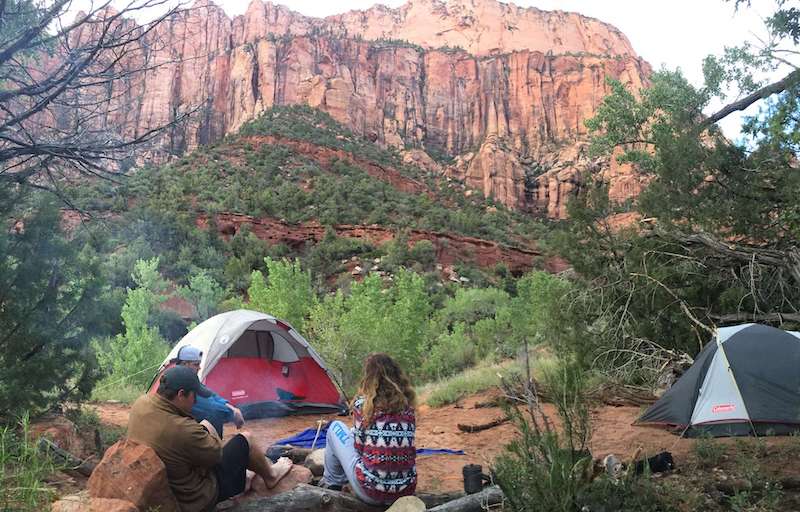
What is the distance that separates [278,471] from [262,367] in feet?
14.9

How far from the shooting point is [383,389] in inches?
160

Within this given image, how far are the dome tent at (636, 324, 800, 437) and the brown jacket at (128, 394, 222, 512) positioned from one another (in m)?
4.73

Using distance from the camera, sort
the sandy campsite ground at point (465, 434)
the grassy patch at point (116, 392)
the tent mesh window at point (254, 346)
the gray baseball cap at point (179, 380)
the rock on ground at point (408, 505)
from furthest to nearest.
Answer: the grassy patch at point (116, 392)
the tent mesh window at point (254, 346)
the sandy campsite ground at point (465, 434)
the rock on ground at point (408, 505)
the gray baseball cap at point (179, 380)

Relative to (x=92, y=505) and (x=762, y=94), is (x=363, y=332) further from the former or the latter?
(x=92, y=505)

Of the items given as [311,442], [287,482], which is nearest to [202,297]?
[311,442]

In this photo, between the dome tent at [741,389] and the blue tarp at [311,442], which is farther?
the blue tarp at [311,442]

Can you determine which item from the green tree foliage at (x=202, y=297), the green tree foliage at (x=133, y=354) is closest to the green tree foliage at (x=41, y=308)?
the green tree foliage at (x=133, y=354)

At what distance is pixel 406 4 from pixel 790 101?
125m

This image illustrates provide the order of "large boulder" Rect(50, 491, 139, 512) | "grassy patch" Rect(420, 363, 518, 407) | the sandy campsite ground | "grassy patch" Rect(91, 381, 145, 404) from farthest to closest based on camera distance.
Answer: "grassy patch" Rect(420, 363, 518, 407), "grassy patch" Rect(91, 381, 145, 404), the sandy campsite ground, "large boulder" Rect(50, 491, 139, 512)

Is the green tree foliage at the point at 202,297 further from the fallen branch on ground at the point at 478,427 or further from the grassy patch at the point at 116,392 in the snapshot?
the fallen branch on ground at the point at 478,427

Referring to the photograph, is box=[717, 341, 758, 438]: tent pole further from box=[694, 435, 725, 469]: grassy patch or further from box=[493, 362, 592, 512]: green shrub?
box=[493, 362, 592, 512]: green shrub

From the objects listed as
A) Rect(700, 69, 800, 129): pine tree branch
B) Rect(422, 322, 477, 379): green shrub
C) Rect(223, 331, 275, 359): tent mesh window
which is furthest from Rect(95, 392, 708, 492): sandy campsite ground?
Rect(700, 69, 800, 129): pine tree branch

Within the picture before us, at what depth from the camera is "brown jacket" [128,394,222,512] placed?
354cm

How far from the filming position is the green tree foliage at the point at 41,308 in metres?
5.28
